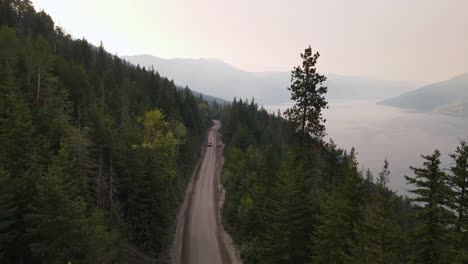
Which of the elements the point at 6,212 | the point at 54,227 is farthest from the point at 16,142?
the point at 54,227

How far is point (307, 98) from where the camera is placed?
24594 millimetres

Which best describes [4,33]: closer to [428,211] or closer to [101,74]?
[101,74]

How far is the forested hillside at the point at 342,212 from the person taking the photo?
14617mm

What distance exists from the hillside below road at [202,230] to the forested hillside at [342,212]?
2474 mm

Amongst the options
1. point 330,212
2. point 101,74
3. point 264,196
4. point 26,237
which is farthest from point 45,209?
point 101,74

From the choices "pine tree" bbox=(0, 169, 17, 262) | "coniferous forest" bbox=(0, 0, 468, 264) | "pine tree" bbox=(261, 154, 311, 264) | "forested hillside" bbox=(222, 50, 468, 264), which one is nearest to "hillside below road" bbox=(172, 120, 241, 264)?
"coniferous forest" bbox=(0, 0, 468, 264)

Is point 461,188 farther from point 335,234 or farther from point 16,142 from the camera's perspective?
point 16,142

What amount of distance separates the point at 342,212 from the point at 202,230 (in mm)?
24412

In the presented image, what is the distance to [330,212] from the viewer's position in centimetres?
1927

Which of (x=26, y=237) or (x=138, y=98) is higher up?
(x=138, y=98)

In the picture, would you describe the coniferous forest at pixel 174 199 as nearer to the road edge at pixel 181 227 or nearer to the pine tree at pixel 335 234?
the pine tree at pixel 335 234

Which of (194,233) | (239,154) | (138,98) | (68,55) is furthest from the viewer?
(68,55)

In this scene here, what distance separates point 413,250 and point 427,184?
3.51 meters

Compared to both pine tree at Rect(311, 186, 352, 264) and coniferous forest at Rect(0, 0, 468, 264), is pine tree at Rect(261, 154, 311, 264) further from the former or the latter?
pine tree at Rect(311, 186, 352, 264)
